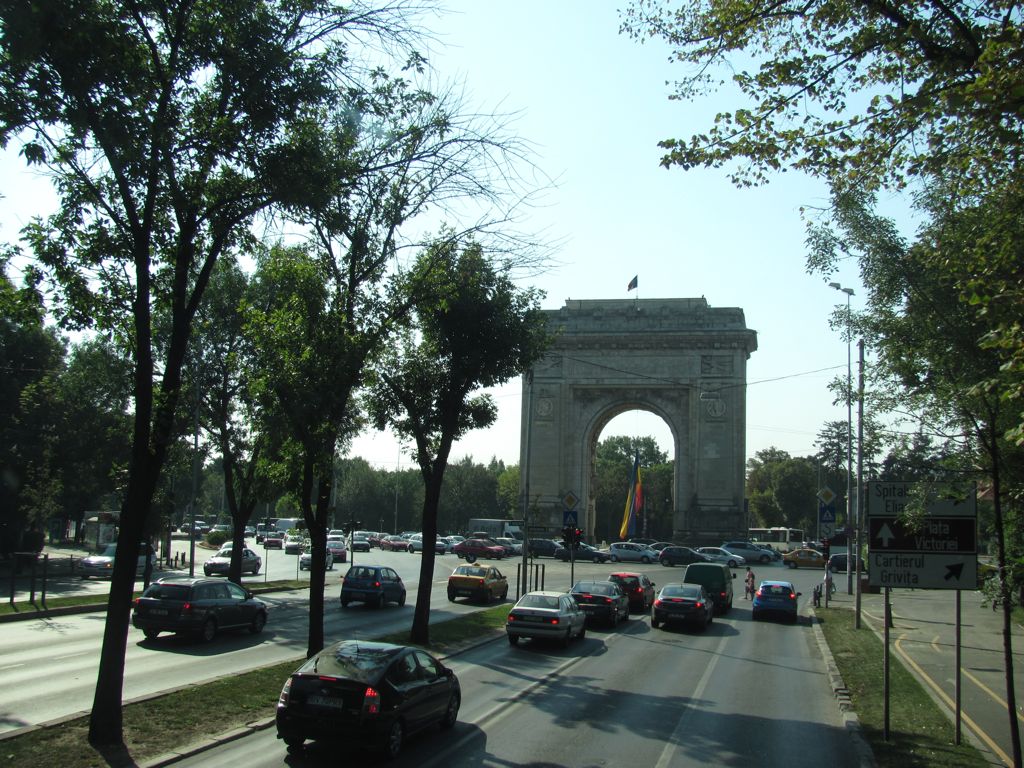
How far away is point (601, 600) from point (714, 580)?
7.39 metres

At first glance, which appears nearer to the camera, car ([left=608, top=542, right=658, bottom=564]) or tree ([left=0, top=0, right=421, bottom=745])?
tree ([left=0, top=0, right=421, bottom=745])

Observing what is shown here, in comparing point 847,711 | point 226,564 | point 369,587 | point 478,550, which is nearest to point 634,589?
point 369,587

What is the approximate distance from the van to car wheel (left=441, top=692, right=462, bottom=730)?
2057 cm

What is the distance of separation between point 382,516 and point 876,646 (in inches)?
3915

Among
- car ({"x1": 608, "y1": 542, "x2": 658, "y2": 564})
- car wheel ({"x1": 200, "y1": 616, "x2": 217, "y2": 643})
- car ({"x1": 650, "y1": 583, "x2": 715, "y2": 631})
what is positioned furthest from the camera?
car ({"x1": 608, "y1": 542, "x2": 658, "y2": 564})

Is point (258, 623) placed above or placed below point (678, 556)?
above

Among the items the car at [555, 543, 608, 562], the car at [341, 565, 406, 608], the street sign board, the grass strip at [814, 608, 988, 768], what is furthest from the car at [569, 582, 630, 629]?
the car at [555, 543, 608, 562]

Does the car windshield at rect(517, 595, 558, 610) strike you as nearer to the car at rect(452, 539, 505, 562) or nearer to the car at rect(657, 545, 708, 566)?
Result: the car at rect(657, 545, 708, 566)

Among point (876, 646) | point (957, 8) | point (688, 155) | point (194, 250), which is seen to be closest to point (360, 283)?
point (194, 250)

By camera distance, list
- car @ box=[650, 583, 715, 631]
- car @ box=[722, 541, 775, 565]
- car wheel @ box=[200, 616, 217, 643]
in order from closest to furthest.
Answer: car wheel @ box=[200, 616, 217, 643]
car @ box=[650, 583, 715, 631]
car @ box=[722, 541, 775, 565]

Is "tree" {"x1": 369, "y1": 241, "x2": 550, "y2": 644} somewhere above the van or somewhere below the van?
above

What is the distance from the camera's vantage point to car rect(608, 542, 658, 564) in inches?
2407

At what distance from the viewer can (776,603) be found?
98.1 feet

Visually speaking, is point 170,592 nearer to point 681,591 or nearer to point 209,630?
point 209,630
